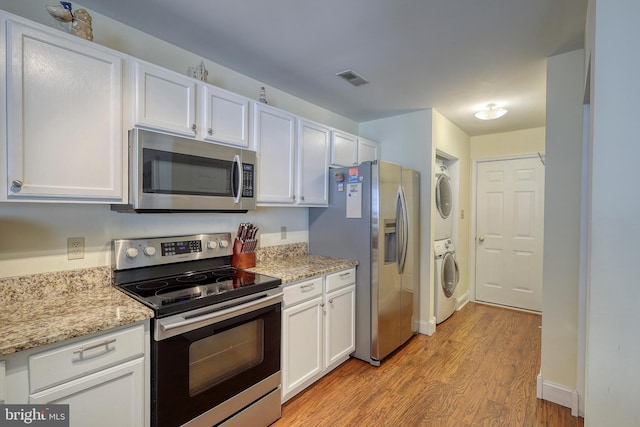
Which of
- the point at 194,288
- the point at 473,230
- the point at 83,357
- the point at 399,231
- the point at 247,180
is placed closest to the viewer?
the point at 83,357

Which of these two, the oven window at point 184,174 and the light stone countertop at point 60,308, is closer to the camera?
the light stone countertop at point 60,308

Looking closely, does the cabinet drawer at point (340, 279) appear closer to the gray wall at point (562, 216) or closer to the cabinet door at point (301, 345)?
the cabinet door at point (301, 345)

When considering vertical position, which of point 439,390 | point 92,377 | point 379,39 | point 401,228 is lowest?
point 439,390

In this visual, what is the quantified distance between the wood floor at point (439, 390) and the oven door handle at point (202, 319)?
0.83 m

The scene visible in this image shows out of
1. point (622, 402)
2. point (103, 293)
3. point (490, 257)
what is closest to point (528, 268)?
point (490, 257)

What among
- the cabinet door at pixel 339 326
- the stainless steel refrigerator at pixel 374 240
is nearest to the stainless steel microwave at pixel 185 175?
the stainless steel refrigerator at pixel 374 240

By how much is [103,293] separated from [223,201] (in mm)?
814

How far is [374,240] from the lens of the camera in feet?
8.43

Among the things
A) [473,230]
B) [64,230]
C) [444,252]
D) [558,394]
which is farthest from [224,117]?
[473,230]

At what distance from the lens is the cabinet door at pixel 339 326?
239 cm

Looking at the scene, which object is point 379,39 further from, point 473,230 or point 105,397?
point 473,230

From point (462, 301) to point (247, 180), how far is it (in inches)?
145

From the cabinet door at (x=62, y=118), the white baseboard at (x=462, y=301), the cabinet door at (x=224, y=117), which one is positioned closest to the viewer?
the cabinet door at (x=62, y=118)

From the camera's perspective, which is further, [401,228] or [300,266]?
[401,228]
